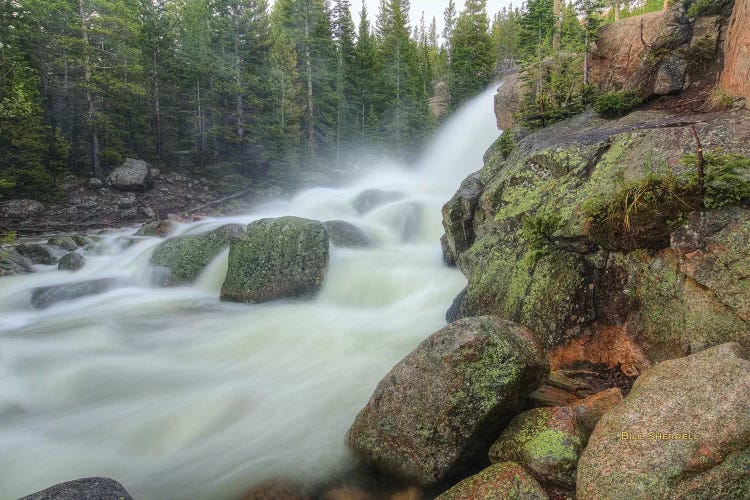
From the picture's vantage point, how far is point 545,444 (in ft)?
10.6

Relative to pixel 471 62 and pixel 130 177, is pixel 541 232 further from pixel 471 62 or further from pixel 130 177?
pixel 471 62

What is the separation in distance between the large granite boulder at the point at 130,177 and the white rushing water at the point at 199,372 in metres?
11.3

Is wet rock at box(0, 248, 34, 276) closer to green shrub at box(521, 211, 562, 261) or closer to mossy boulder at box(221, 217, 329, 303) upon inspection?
mossy boulder at box(221, 217, 329, 303)

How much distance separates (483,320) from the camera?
4.01 metres

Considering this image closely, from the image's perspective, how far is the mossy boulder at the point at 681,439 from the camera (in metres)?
2.46

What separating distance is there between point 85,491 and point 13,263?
12.3 meters

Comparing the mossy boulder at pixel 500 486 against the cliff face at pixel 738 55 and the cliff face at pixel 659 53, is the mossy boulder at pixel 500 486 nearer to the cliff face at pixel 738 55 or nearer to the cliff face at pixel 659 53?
the cliff face at pixel 738 55

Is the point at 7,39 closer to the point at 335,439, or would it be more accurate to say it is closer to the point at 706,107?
the point at 335,439

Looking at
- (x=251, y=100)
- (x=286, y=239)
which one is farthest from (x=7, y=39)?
(x=286, y=239)

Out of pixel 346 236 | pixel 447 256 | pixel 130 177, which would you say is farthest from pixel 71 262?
pixel 447 256

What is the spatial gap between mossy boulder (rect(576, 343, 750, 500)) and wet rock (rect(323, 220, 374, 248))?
9.48 metres

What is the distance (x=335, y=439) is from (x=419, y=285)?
16.5 feet

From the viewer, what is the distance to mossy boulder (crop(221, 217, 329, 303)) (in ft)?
30.3

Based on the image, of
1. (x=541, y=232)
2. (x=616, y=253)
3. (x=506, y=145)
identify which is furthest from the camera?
(x=506, y=145)
